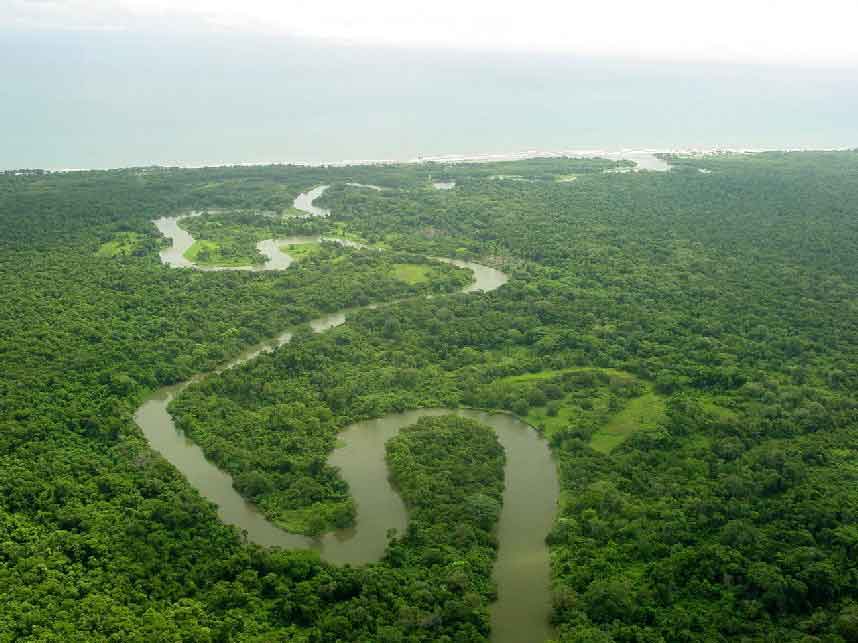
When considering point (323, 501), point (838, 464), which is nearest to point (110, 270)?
point (323, 501)

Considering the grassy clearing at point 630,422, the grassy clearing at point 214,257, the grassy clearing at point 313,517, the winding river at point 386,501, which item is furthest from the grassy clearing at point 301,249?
the grassy clearing at point 313,517

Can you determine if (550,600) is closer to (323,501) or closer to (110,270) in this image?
(323,501)

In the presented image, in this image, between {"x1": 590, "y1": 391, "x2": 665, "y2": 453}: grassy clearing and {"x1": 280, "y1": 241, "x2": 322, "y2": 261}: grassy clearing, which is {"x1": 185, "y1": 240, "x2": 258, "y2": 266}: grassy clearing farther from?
{"x1": 590, "y1": 391, "x2": 665, "y2": 453}: grassy clearing

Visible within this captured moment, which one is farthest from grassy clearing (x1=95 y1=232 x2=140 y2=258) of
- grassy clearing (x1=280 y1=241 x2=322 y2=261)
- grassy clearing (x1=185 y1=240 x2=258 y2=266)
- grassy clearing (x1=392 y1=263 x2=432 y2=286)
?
grassy clearing (x1=392 y1=263 x2=432 y2=286)

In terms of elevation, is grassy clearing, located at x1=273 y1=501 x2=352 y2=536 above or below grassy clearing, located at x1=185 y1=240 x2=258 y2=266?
below

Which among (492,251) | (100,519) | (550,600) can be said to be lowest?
(550,600)

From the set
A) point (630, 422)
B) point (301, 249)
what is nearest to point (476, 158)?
point (301, 249)
